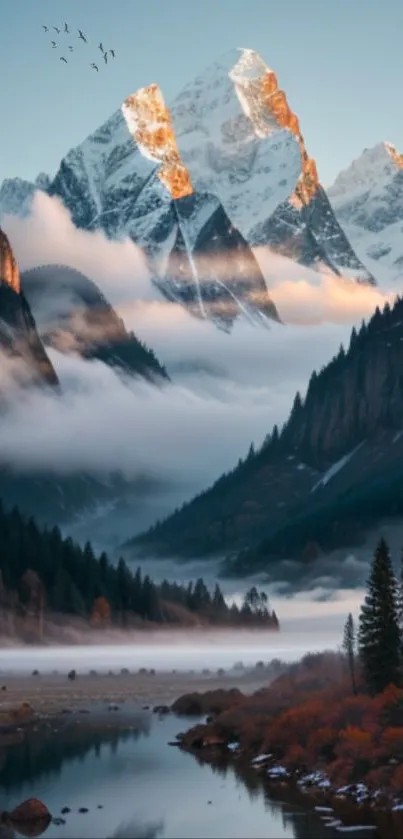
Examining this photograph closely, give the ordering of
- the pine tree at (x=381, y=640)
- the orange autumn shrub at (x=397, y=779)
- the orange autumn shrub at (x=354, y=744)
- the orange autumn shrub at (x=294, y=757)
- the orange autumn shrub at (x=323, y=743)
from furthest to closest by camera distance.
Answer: the pine tree at (x=381, y=640)
the orange autumn shrub at (x=294, y=757)
the orange autumn shrub at (x=323, y=743)
the orange autumn shrub at (x=354, y=744)
the orange autumn shrub at (x=397, y=779)

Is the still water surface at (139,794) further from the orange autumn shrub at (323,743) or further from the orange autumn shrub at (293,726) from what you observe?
the orange autumn shrub at (293,726)

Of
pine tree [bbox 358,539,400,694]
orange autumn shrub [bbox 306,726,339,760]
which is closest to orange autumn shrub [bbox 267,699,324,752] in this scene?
orange autumn shrub [bbox 306,726,339,760]

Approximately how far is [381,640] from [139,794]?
4024 cm

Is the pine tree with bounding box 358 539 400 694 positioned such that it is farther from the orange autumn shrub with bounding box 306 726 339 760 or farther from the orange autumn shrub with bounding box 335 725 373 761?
the orange autumn shrub with bounding box 335 725 373 761

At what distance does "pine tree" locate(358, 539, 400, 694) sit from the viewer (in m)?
179

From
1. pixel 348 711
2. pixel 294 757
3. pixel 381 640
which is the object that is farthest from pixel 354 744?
pixel 381 640

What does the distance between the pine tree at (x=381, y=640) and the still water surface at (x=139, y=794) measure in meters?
21.1

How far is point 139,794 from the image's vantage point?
150250 millimetres

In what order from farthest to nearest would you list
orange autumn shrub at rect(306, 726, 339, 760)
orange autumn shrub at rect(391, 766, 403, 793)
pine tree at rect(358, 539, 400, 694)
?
pine tree at rect(358, 539, 400, 694), orange autumn shrub at rect(306, 726, 339, 760), orange autumn shrub at rect(391, 766, 403, 793)

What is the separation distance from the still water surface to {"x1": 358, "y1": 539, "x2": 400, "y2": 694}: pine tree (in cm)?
2106

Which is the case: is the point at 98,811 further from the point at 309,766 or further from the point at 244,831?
the point at 309,766

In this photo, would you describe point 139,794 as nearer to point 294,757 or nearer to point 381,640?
point 294,757

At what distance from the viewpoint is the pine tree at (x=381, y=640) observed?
7047 inches

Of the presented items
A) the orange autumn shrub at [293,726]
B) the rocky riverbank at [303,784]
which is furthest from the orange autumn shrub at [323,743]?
the orange autumn shrub at [293,726]
